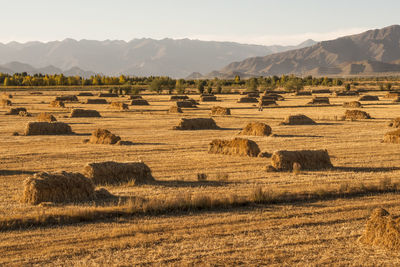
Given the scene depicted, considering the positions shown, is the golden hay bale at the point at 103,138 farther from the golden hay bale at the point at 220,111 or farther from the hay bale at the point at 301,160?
the golden hay bale at the point at 220,111

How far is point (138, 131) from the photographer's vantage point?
41156 mm

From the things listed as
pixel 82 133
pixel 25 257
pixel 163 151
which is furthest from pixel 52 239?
pixel 82 133

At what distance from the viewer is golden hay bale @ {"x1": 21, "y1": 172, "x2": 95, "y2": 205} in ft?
50.0

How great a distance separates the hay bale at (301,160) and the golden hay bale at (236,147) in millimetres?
3741

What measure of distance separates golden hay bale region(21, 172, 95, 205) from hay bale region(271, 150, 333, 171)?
327 inches

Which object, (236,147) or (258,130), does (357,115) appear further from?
(236,147)

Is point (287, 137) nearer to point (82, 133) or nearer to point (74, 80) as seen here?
point (82, 133)

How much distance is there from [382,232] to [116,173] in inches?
382

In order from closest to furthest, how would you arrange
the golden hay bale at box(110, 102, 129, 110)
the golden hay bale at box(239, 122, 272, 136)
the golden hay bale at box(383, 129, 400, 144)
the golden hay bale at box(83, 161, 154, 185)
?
the golden hay bale at box(83, 161, 154, 185)
the golden hay bale at box(383, 129, 400, 144)
the golden hay bale at box(239, 122, 272, 136)
the golden hay bale at box(110, 102, 129, 110)

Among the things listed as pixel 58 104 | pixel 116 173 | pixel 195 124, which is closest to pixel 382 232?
pixel 116 173

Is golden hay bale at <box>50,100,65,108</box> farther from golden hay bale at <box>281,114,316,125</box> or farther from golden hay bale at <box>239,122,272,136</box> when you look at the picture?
golden hay bale at <box>239,122,272,136</box>

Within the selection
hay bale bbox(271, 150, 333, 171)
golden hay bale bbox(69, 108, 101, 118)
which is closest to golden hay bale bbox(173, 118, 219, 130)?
golden hay bale bbox(69, 108, 101, 118)

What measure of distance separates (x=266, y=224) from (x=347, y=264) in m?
3.04

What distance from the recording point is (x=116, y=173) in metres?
18.6
